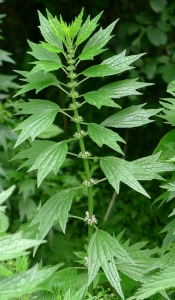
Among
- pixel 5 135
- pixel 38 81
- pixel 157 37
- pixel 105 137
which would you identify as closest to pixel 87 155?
pixel 105 137

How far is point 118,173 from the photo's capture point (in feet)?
3.73

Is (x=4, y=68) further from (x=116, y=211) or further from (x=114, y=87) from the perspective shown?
(x=114, y=87)

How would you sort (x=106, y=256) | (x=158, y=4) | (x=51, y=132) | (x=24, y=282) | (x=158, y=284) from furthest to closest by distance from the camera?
(x=158, y=4) → (x=51, y=132) → (x=106, y=256) → (x=158, y=284) → (x=24, y=282)

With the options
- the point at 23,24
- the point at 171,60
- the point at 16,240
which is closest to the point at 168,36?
the point at 171,60

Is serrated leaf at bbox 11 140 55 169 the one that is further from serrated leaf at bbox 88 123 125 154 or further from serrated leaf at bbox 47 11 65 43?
serrated leaf at bbox 47 11 65 43

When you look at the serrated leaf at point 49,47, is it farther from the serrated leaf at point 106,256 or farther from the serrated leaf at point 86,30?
the serrated leaf at point 106,256

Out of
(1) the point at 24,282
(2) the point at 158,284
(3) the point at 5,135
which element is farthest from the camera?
(3) the point at 5,135

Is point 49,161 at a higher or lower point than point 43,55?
lower

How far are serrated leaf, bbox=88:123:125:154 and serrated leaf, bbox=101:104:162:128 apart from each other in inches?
1.5

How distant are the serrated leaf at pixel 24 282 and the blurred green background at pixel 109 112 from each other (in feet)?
4.99

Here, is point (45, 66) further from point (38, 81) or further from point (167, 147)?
point (167, 147)

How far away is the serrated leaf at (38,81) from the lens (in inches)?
46.1

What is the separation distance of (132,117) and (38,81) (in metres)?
0.22

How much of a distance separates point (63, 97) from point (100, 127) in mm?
1997
